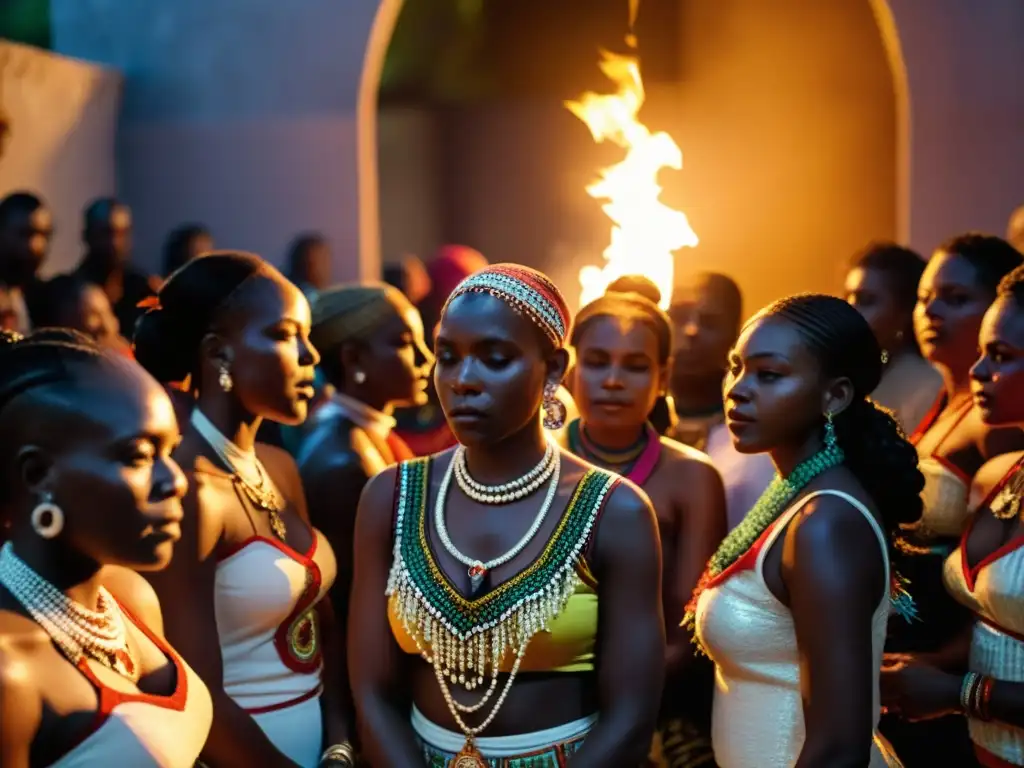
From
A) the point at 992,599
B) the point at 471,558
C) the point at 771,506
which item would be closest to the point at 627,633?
the point at 471,558

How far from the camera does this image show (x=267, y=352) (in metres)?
3.50

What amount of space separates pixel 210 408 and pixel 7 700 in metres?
1.51

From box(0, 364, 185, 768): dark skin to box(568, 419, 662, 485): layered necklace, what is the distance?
6.36 feet

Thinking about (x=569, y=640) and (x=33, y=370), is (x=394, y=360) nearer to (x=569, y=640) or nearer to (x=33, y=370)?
(x=569, y=640)

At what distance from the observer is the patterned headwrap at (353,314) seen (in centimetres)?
470

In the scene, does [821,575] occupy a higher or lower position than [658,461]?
higher

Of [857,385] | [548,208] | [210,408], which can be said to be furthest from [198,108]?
[857,385]

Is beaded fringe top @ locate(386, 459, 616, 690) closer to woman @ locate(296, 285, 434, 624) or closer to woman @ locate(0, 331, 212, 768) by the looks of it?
woman @ locate(0, 331, 212, 768)

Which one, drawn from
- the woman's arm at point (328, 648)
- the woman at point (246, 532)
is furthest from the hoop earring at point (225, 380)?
the woman's arm at point (328, 648)

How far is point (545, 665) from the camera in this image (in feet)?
9.21

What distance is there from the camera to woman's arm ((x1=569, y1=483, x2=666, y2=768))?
2.77 meters

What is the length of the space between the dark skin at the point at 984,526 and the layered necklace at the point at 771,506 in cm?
73

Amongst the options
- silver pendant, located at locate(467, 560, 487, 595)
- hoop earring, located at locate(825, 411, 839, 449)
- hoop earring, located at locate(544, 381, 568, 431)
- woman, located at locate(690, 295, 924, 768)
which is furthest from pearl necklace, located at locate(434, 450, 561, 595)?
Answer: hoop earring, located at locate(825, 411, 839, 449)

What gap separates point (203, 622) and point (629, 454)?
147 cm
